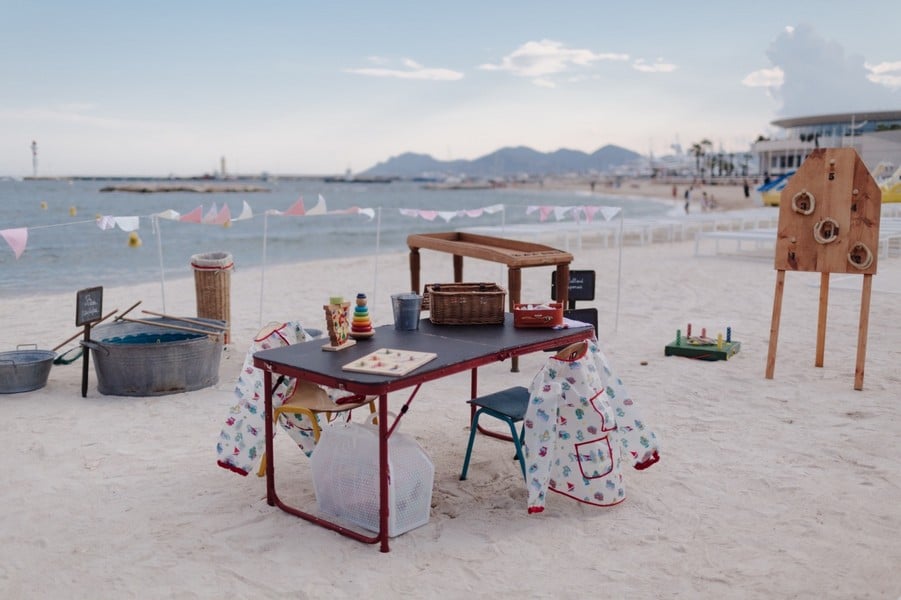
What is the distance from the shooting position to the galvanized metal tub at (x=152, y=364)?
5832 millimetres

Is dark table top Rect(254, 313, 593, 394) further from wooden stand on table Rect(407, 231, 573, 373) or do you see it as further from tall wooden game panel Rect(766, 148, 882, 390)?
tall wooden game panel Rect(766, 148, 882, 390)

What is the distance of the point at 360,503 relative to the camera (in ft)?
12.2

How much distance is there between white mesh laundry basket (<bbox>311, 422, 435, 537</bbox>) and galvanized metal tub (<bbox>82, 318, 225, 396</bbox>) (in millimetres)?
2506

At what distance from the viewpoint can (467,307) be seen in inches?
175

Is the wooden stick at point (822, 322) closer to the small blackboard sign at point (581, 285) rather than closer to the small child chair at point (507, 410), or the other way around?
the small blackboard sign at point (581, 285)

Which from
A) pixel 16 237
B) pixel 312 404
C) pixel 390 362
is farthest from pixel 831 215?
pixel 16 237

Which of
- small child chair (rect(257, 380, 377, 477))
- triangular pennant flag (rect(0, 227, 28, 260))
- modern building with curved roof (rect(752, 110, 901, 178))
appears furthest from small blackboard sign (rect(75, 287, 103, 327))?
modern building with curved roof (rect(752, 110, 901, 178))

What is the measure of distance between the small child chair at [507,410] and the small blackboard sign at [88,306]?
3087 millimetres

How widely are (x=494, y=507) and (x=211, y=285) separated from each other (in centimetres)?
436

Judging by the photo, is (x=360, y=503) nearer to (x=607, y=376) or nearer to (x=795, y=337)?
(x=607, y=376)

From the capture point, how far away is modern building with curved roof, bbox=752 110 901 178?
65.1 metres

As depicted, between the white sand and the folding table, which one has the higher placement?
the folding table

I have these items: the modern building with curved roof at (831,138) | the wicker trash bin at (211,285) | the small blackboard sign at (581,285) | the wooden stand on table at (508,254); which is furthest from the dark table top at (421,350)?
the modern building with curved roof at (831,138)

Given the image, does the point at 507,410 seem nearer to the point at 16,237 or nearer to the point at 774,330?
the point at 774,330
